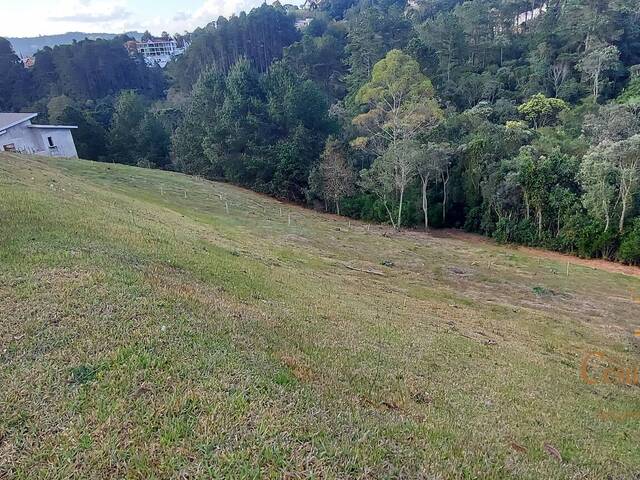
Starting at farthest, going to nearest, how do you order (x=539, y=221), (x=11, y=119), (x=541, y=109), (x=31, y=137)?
(x=541, y=109) → (x=31, y=137) → (x=11, y=119) → (x=539, y=221)

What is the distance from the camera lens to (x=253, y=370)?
19.3 feet

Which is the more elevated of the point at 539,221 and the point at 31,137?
the point at 31,137

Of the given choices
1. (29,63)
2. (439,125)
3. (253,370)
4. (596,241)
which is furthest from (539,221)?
(29,63)

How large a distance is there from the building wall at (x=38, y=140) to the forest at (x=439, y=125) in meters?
10.6

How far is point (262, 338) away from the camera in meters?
7.36

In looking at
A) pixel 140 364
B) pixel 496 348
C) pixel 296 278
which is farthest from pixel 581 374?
pixel 140 364

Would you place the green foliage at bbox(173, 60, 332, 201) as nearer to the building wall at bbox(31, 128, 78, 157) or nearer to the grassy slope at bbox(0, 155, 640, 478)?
the building wall at bbox(31, 128, 78, 157)

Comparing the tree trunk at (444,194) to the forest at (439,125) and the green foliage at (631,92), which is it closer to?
the forest at (439,125)

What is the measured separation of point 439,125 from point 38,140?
33.7 m

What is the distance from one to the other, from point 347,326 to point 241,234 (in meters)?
12.1

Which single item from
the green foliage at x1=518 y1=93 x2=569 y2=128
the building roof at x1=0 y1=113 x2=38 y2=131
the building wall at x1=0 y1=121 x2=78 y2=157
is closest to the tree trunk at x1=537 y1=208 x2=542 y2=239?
the green foliage at x1=518 y1=93 x2=569 y2=128

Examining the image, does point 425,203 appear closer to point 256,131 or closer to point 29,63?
point 256,131

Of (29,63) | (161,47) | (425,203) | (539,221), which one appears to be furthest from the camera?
(161,47)

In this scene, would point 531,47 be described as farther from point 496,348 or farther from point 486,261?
point 496,348
